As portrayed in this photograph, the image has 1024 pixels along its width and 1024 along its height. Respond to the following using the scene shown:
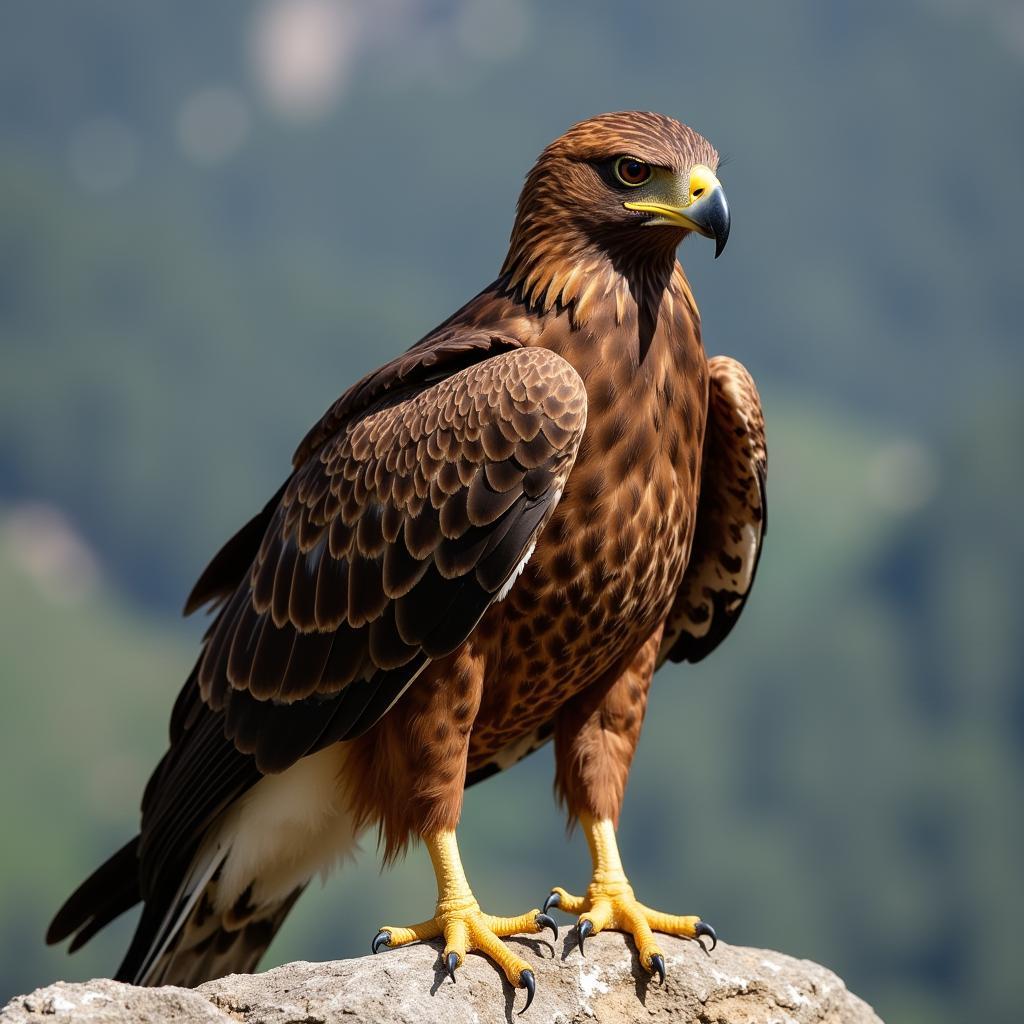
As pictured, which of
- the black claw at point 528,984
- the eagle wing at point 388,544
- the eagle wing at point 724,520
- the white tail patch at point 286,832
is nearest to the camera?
the black claw at point 528,984

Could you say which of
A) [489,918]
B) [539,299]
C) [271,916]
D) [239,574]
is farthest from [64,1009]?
[539,299]

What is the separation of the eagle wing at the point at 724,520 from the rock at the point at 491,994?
4.02ft

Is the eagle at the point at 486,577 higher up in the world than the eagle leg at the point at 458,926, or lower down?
higher up

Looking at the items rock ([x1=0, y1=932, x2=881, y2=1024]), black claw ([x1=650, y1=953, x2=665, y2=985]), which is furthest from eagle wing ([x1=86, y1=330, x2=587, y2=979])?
black claw ([x1=650, y1=953, x2=665, y2=985])

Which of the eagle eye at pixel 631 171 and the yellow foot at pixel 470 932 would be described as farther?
the eagle eye at pixel 631 171

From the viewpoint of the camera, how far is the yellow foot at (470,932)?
3896 mm

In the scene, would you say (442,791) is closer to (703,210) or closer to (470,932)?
(470,932)

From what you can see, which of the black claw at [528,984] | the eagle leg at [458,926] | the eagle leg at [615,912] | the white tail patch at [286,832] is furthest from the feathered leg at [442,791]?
the white tail patch at [286,832]

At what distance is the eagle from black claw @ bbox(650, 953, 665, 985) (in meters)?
0.02

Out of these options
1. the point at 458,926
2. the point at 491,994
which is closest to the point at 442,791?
the point at 458,926

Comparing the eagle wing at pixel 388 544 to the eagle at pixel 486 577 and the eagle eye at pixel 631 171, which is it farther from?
the eagle eye at pixel 631 171

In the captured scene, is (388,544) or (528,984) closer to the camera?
(528,984)

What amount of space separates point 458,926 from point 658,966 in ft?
1.96

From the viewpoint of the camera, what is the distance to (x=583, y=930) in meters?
4.13
